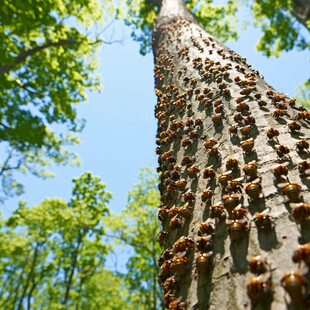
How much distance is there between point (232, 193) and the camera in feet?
3.84

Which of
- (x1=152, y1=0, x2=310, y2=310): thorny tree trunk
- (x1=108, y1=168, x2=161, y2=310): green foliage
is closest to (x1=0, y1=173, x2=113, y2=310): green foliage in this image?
(x1=108, y1=168, x2=161, y2=310): green foliage

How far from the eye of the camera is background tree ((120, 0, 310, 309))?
0.85 m

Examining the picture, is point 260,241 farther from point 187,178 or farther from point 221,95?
point 221,95

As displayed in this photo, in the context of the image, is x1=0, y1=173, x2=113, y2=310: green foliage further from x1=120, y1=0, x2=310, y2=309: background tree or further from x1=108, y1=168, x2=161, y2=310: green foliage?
x1=120, y1=0, x2=310, y2=309: background tree

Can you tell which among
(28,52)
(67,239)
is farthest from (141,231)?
(28,52)

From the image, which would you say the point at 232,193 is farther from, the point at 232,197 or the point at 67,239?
the point at 67,239

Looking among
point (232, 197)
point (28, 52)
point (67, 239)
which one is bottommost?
point (232, 197)

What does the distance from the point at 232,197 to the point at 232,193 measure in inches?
2.3

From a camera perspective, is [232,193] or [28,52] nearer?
[232,193]

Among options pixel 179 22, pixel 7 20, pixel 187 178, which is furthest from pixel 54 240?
pixel 187 178

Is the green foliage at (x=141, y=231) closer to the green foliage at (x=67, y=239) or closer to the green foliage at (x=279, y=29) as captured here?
the green foliage at (x=67, y=239)

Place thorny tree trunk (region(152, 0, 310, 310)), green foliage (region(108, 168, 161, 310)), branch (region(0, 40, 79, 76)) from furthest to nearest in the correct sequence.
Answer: green foliage (region(108, 168, 161, 310)) → branch (region(0, 40, 79, 76)) → thorny tree trunk (region(152, 0, 310, 310))

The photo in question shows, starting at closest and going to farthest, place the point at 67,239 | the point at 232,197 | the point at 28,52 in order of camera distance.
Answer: the point at 232,197 < the point at 28,52 < the point at 67,239

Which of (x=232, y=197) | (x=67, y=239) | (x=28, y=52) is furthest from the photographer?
(x=67, y=239)
